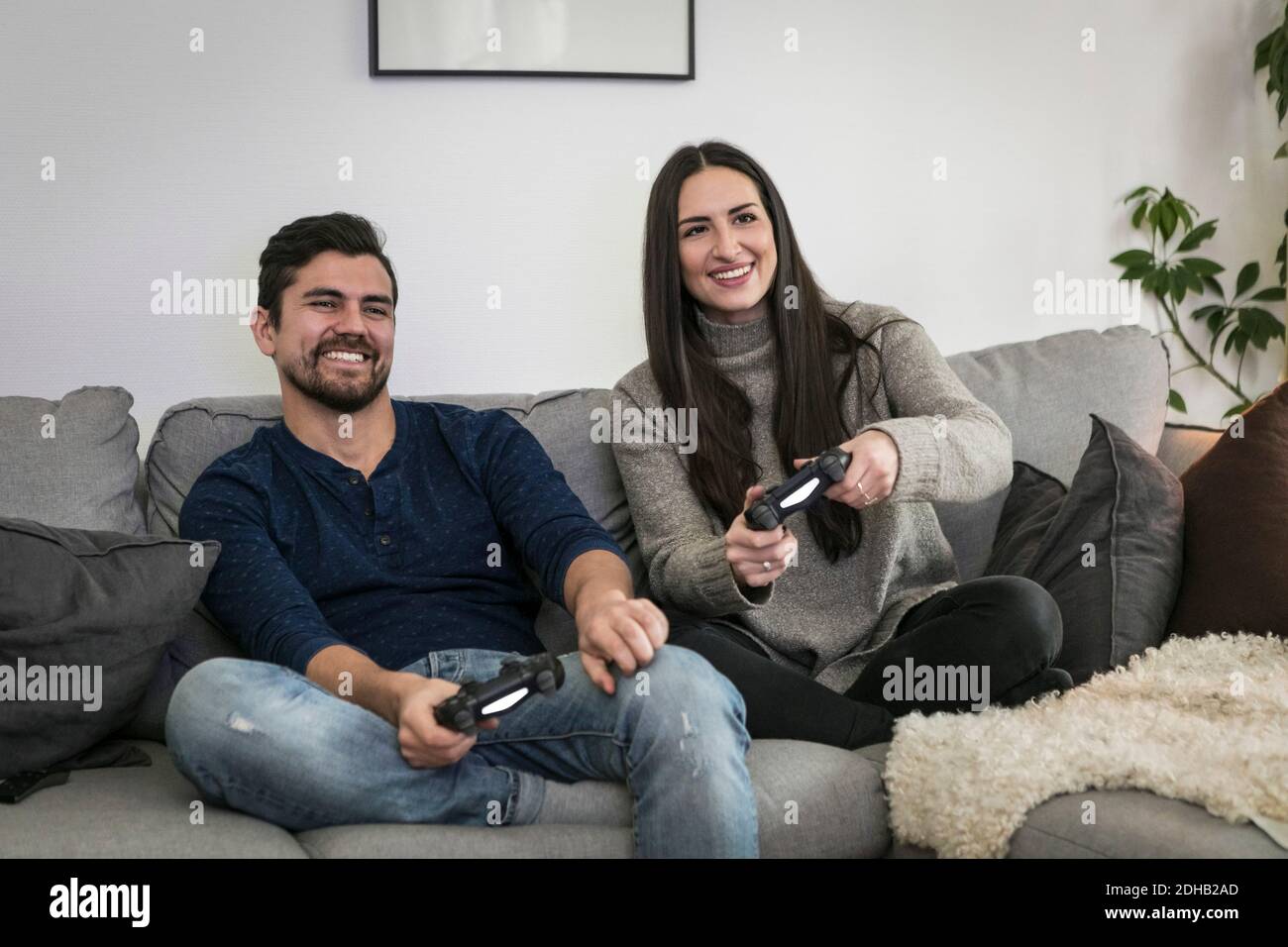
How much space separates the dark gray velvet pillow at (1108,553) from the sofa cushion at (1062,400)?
0.11m

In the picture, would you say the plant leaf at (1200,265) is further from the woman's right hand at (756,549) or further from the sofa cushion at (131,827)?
the sofa cushion at (131,827)

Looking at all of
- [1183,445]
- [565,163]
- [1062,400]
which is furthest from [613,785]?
[565,163]

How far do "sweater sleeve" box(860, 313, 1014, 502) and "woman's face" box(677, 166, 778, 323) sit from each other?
8.5 inches

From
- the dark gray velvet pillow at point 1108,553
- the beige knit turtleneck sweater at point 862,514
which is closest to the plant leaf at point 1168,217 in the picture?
the dark gray velvet pillow at point 1108,553

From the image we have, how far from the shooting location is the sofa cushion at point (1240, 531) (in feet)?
5.56

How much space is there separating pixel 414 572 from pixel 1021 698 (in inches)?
32.2

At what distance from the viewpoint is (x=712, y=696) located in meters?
1.35

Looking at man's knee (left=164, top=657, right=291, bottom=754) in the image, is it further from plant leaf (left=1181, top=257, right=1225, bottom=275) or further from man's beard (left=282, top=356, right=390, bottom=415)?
plant leaf (left=1181, top=257, right=1225, bottom=275)

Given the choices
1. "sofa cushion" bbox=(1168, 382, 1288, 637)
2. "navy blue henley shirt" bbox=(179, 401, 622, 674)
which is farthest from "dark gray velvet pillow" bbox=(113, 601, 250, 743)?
"sofa cushion" bbox=(1168, 382, 1288, 637)

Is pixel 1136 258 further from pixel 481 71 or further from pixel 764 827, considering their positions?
pixel 764 827

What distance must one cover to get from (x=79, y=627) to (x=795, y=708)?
89 cm

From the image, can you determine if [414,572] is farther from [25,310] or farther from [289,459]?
[25,310]
